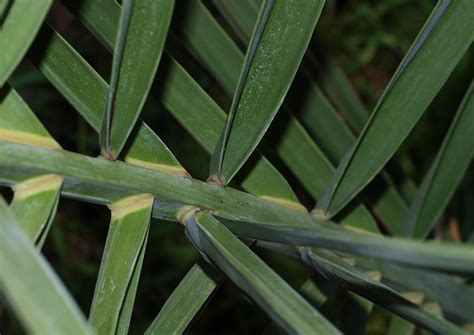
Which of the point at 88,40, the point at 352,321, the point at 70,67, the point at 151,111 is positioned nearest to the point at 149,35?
the point at 70,67

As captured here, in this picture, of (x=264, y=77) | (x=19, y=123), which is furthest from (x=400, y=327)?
(x=19, y=123)

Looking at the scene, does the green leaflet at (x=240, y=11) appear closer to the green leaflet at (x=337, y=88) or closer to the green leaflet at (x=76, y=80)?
the green leaflet at (x=337, y=88)

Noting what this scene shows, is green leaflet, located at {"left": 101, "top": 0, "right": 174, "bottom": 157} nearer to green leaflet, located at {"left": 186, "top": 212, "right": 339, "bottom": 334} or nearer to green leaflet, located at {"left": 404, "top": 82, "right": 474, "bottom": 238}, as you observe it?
green leaflet, located at {"left": 186, "top": 212, "right": 339, "bottom": 334}

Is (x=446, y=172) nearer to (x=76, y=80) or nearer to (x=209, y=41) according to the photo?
(x=209, y=41)

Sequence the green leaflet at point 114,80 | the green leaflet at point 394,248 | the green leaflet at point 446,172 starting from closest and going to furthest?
the green leaflet at point 394,248
the green leaflet at point 114,80
the green leaflet at point 446,172

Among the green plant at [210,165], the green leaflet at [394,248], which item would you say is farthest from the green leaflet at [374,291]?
the green leaflet at [394,248]

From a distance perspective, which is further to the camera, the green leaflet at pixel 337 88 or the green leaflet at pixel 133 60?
the green leaflet at pixel 337 88
